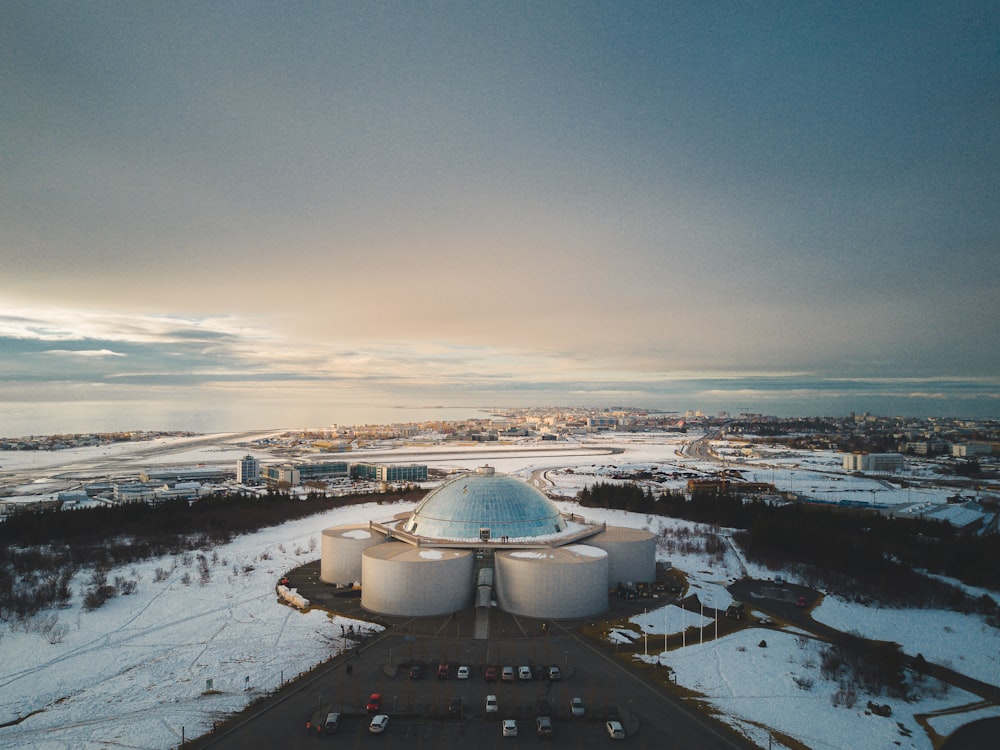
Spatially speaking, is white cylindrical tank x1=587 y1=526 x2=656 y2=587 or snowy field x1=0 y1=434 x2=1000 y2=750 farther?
white cylindrical tank x1=587 y1=526 x2=656 y2=587

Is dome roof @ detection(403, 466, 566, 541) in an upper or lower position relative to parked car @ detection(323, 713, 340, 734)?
upper

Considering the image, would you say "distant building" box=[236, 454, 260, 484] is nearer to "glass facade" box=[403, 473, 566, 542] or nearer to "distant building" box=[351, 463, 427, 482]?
"distant building" box=[351, 463, 427, 482]

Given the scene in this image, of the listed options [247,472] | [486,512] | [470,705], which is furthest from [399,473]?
[470,705]

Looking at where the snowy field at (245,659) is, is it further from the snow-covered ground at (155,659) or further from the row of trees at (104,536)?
the row of trees at (104,536)

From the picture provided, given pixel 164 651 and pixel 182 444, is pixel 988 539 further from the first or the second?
pixel 182 444

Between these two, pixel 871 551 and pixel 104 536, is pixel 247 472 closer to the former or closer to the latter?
pixel 104 536

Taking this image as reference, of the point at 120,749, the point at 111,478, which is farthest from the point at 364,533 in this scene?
the point at 111,478

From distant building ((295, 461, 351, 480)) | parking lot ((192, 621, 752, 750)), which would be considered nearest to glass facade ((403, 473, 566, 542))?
parking lot ((192, 621, 752, 750))
